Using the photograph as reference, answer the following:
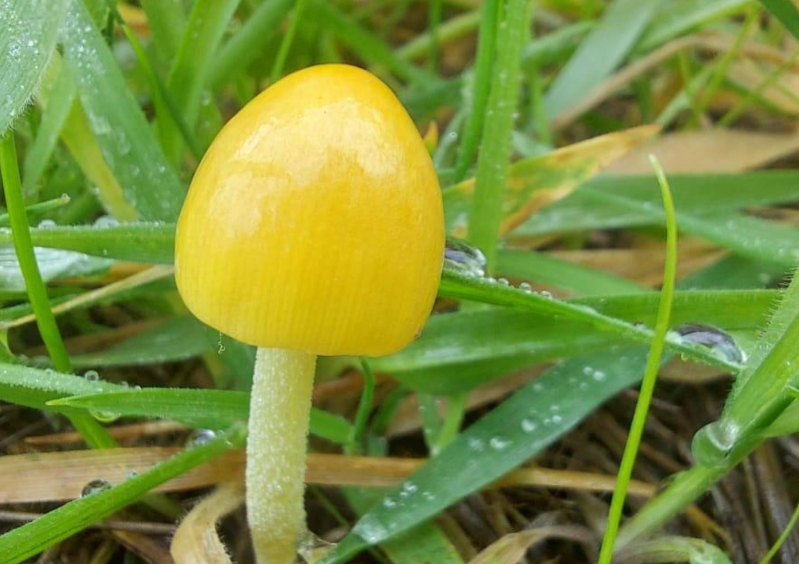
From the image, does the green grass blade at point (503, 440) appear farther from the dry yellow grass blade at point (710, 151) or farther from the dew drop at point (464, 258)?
the dry yellow grass blade at point (710, 151)

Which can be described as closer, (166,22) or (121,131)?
(121,131)

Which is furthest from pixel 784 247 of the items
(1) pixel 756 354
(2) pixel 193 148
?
(2) pixel 193 148

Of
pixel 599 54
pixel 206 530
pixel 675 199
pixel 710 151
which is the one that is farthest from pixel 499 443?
pixel 599 54

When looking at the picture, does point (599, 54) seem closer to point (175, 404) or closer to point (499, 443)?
point (499, 443)

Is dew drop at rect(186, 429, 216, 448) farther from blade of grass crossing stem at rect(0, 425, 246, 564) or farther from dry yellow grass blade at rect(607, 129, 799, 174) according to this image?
dry yellow grass blade at rect(607, 129, 799, 174)

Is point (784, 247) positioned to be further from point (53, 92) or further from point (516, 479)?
point (53, 92)

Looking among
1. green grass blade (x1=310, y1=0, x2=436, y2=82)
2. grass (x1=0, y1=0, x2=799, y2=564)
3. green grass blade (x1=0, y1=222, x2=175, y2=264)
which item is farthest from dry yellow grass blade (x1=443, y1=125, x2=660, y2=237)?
green grass blade (x1=310, y1=0, x2=436, y2=82)

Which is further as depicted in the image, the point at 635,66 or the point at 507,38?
the point at 635,66
